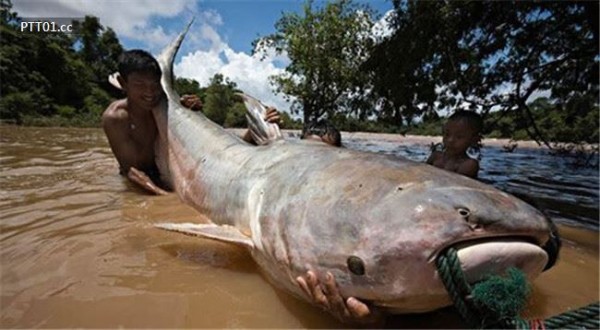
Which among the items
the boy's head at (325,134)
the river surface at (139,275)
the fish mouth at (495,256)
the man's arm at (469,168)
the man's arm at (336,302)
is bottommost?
the river surface at (139,275)


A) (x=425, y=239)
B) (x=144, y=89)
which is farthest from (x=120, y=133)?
(x=425, y=239)

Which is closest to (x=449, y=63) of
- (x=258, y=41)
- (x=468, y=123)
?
(x=468, y=123)

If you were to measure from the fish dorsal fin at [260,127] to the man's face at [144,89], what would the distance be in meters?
1.17

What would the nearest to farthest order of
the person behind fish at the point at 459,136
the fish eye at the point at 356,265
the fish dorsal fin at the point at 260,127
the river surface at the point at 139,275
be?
the fish eye at the point at 356,265, the river surface at the point at 139,275, the fish dorsal fin at the point at 260,127, the person behind fish at the point at 459,136

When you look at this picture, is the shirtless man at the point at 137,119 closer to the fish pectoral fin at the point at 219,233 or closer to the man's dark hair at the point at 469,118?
the fish pectoral fin at the point at 219,233

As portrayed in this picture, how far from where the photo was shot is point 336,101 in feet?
51.8

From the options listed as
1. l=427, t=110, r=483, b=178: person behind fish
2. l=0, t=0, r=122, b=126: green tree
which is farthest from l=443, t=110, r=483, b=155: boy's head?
l=0, t=0, r=122, b=126: green tree

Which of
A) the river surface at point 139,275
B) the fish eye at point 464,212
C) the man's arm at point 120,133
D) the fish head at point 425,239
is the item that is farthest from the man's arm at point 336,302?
the man's arm at point 120,133

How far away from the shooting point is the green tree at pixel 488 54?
19.0 ft

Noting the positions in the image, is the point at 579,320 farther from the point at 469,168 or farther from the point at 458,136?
the point at 458,136

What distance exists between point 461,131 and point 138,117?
2.88 meters

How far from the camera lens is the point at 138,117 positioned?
13.1 ft

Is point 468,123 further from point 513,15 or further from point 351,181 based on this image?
point 513,15

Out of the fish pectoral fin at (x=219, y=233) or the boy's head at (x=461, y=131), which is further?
the boy's head at (x=461, y=131)
